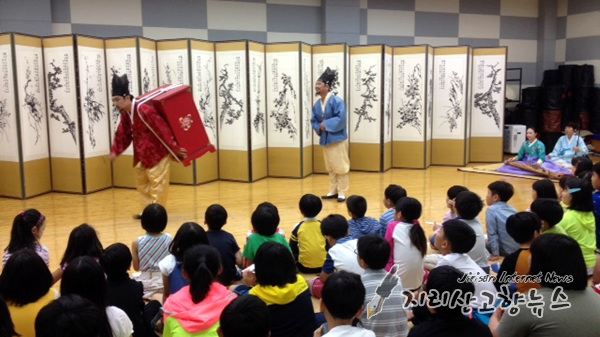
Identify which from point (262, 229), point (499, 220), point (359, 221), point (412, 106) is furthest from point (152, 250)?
point (412, 106)

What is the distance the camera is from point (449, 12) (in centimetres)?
1080

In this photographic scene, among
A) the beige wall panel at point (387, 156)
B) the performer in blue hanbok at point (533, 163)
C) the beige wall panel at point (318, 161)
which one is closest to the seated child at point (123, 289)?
Answer: the beige wall panel at point (318, 161)

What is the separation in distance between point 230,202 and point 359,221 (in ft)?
9.57

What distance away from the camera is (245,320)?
178cm

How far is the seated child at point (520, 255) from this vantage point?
2.73 m

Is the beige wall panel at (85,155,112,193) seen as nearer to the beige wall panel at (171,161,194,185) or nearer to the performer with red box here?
the beige wall panel at (171,161,194,185)

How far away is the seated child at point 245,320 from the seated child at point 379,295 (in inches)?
32.0

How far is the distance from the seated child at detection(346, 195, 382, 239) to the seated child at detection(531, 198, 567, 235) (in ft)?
3.43

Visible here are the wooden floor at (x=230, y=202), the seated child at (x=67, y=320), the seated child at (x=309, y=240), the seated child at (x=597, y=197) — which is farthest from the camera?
the wooden floor at (x=230, y=202)

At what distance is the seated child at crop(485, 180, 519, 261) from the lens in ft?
13.3

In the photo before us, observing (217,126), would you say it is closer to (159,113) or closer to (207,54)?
(207,54)

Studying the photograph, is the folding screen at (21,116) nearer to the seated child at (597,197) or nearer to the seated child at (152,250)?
the seated child at (152,250)

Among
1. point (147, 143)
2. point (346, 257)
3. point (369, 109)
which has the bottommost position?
point (346, 257)

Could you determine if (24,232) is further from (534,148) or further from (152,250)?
(534,148)
